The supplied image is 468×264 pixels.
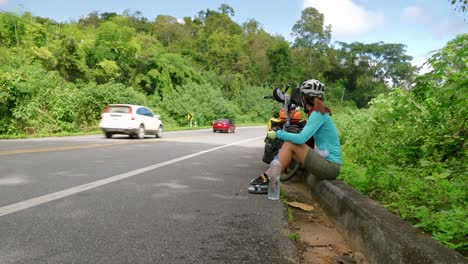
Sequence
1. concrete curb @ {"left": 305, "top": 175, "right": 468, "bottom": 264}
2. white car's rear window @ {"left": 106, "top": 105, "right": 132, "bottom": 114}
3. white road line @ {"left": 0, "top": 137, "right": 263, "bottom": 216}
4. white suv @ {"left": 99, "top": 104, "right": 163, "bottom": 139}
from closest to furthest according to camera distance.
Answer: concrete curb @ {"left": 305, "top": 175, "right": 468, "bottom": 264}
white road line @ {"left": 0, "top": 137, "right": 263, "bottom": 216}
white suv @ {"left": 99, "top": 104, "right": 163, "bottom": 139}
white car's rear window @ {"left": 106, "top": 105, "right": 132, "bottom": 114}

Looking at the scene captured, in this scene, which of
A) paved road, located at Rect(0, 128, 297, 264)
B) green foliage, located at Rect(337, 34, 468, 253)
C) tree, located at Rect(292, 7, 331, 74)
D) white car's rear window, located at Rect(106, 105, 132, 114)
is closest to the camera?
paved road, located at Rect(0, 128, 297, 264)

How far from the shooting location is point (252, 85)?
276 feet

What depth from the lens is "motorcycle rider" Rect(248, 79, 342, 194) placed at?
484 cm

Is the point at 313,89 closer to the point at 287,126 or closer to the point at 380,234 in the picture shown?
the point at 287,126

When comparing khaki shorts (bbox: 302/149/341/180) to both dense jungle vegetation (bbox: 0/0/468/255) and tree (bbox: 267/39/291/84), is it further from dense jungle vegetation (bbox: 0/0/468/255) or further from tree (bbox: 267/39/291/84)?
tree (bbox: 267/39/291/84)

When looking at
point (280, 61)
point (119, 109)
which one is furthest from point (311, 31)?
point (119, 109)

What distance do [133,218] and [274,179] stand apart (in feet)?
6.60

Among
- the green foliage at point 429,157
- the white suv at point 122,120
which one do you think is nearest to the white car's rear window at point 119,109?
the white suv at point 122,120

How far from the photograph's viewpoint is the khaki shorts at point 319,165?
4875 millimetres

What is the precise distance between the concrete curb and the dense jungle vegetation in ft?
0.79

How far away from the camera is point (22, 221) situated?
11.7 feet

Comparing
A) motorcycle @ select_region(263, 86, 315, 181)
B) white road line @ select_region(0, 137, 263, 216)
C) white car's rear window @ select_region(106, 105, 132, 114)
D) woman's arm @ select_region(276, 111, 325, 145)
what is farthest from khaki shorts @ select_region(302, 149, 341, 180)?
white car's rear window @ select_region(106, 105, 132, 114)

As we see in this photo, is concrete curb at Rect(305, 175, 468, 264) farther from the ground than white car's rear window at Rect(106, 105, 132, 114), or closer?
closer

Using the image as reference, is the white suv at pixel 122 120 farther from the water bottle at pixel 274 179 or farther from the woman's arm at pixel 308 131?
the woman's arm at pixel 308 131
